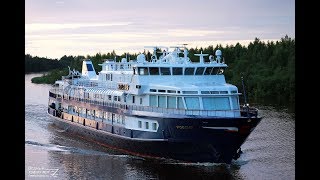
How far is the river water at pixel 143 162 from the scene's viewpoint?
12891 millimetres

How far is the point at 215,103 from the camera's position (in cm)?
1356

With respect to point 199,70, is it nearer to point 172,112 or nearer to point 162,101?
point 162,101

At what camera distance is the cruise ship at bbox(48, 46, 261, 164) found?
43.3ft

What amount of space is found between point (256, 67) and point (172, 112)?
61.2 feet

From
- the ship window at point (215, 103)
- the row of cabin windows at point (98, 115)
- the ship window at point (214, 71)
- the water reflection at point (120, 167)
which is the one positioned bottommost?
the water reflection at point (120, 167)

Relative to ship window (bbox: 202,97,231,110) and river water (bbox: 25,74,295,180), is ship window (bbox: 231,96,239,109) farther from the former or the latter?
river water (bbox: 25,74,295,180)

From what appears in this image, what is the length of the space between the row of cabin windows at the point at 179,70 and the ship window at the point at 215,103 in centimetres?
142

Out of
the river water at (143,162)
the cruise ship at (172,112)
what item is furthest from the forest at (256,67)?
the cruise ship at (172,112)

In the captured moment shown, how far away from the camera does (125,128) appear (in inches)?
592

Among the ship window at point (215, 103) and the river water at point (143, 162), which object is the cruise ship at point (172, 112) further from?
the river water at point (143, 162)

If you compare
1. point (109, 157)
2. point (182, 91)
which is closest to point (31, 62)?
point (109, 157)

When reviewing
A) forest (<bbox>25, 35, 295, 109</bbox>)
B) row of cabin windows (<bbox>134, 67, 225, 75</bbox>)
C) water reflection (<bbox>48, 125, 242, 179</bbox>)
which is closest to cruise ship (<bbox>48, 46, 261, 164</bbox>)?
row of cabin windows (<bbox>134, 67, 225, 75</bbox>)
